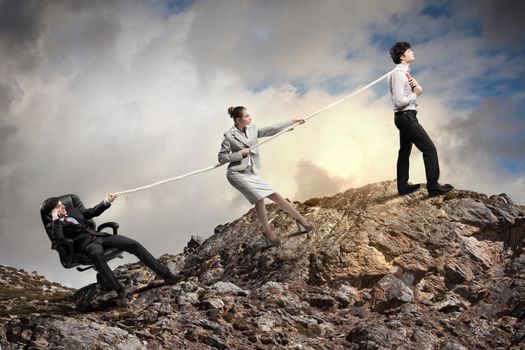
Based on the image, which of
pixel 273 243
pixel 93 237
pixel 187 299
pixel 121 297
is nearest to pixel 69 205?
pixel 93 237

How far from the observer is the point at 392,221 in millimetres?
14523

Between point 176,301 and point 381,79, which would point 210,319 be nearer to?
point 176,301

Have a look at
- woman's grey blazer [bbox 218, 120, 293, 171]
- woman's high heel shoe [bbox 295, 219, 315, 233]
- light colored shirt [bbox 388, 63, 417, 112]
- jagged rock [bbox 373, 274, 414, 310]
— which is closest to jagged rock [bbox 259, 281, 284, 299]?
woman's high heel shoe [bbox 295, 219, 315, 233]

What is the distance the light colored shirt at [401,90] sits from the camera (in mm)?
13617

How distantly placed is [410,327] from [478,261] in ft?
10.0

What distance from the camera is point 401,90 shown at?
13.7 m

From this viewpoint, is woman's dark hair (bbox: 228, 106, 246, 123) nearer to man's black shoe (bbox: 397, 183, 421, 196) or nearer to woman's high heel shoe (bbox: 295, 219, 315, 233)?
woman's high heel shoe (bbox: 295, 219, 315, 233)

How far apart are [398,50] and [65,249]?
8745mm

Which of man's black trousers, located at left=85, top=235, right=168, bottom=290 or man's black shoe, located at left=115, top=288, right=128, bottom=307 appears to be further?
man's black shoe, located at left=115, top=288, right=128, bottom=307

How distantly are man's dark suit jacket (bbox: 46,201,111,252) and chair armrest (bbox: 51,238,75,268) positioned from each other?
0.12 meters

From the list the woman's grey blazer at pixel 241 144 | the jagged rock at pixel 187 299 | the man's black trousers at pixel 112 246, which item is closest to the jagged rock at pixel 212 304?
the jagged rock at pixel 187 299

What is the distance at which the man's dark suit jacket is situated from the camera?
11.6 metres

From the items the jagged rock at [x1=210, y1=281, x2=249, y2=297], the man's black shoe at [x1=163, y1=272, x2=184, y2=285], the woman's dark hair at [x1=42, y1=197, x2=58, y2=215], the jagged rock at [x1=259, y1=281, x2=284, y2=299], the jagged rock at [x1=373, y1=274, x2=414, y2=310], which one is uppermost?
the woman's dark hair at [x1=42, y1=197, x2=58, y2=215]

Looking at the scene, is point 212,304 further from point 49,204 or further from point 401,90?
point 401,90
